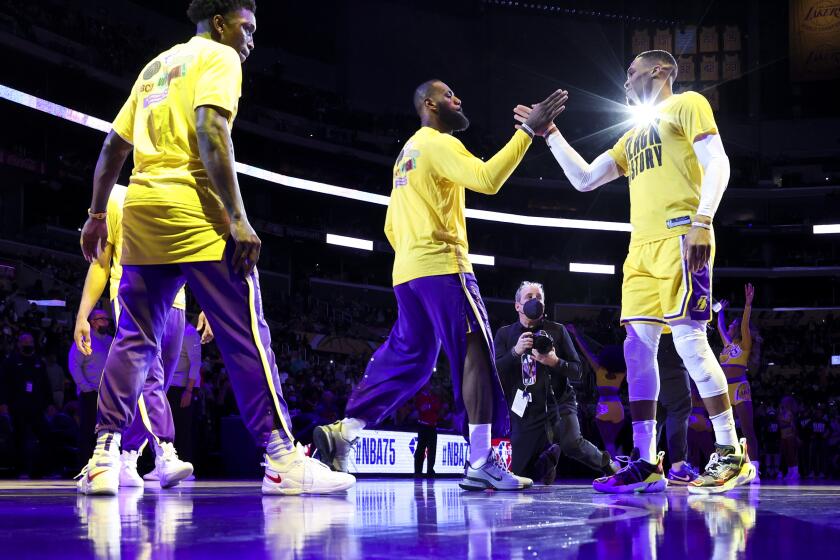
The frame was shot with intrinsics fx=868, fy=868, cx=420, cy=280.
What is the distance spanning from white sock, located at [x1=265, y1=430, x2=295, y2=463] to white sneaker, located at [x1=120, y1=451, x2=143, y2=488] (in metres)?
1.16

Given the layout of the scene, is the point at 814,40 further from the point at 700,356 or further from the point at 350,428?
the point at 350,428

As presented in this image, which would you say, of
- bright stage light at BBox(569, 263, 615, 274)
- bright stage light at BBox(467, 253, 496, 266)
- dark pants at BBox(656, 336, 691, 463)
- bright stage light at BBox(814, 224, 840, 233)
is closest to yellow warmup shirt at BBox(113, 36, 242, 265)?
dark pants at BBox(656, 336, 691, 463)

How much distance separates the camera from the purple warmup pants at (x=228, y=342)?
317cm

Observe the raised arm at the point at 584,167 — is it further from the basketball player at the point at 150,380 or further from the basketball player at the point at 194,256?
the basketball player at the point at 150,380

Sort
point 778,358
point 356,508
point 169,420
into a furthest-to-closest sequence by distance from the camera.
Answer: point 778,358 < point 169,420 < point 356,508

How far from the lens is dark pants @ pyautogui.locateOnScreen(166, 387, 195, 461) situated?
7.04 meters

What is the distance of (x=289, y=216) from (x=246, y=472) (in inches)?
1007

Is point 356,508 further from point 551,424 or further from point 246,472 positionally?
point 246,472

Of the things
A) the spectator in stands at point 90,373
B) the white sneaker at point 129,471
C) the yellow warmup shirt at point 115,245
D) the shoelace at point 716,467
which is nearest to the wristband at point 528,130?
the shoelace at point 716,467

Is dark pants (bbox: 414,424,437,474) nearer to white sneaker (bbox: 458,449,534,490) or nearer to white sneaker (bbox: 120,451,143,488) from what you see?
white sneaker (bbox: 120,451,143,488)

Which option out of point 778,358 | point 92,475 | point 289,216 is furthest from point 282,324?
point 92,475

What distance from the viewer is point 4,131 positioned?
2378cm

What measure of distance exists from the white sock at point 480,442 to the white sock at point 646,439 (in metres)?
0.72

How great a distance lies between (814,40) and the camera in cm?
3256
